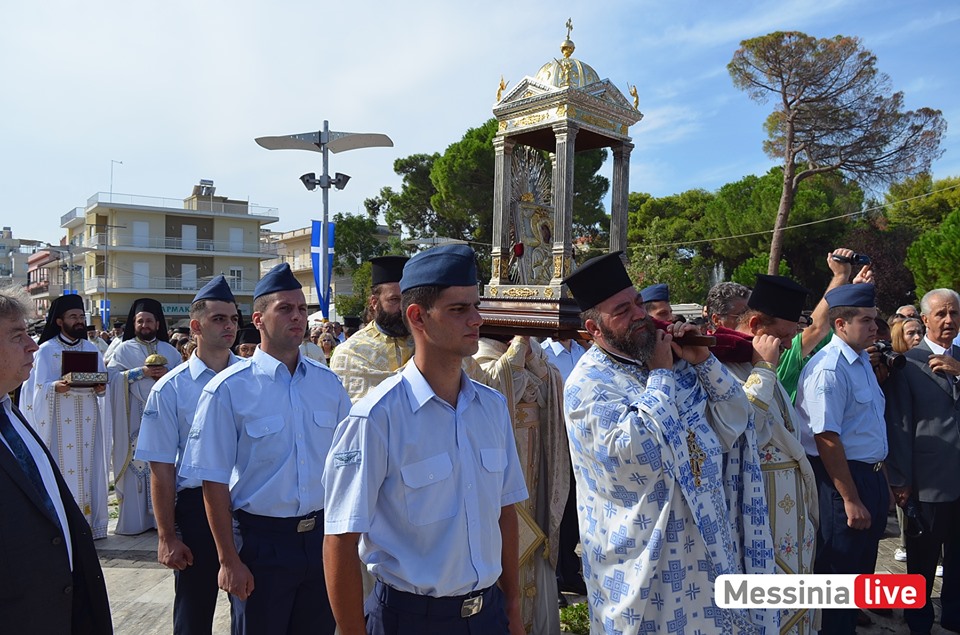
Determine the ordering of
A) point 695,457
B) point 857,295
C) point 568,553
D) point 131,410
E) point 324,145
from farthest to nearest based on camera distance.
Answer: point 324,145, point 131,410, point 568,553, point 857,295, point 695,457

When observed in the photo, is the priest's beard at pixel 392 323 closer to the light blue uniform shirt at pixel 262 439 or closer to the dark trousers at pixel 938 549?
the light blue uniform shirt at pixel 262 439

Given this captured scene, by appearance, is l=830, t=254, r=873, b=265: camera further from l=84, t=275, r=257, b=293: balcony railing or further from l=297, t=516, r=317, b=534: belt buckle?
l=84, t=275, r=257, b=293: balcony railing

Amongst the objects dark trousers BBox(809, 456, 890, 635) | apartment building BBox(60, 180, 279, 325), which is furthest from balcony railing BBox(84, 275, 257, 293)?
dark trousers BBox(809, 456, 890, 635)

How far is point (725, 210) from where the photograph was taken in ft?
104

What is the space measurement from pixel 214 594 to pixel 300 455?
1.00 meters

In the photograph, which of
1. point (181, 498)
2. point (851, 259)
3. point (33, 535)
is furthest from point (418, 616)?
point (851, 259)

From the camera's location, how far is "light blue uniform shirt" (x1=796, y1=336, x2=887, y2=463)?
399 cm

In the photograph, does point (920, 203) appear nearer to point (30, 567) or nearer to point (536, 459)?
point (536, 459)

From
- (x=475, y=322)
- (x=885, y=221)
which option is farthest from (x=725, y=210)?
(x=475, y=322)

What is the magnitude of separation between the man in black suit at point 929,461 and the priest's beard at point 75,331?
680 centimetres

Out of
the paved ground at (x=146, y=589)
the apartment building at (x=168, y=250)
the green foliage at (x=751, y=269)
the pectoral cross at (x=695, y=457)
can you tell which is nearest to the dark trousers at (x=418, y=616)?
the pectoral cross at (x=695, y=457)

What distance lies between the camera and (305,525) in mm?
2982

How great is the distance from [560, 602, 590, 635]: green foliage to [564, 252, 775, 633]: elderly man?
61.6 inches

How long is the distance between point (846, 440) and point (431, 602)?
10.1 ft
